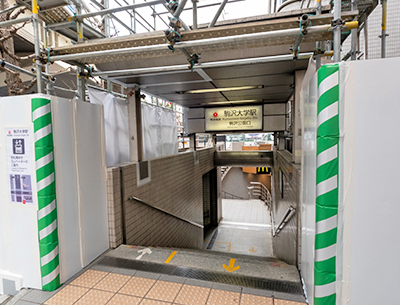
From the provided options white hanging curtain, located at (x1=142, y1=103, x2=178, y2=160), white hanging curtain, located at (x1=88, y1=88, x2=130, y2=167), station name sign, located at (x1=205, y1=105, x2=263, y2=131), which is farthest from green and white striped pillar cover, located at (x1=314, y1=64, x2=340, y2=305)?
station name sign, located at (x1=205, y1=105, x2=263, y2=131)

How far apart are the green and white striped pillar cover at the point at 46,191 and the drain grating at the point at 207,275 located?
64 centimetres

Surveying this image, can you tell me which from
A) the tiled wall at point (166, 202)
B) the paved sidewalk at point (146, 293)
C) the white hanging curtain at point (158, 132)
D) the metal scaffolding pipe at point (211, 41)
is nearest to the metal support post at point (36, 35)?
the metal scaffolding pipe at point (211, 41)

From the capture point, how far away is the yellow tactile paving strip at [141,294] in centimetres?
211

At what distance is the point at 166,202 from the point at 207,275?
249cm

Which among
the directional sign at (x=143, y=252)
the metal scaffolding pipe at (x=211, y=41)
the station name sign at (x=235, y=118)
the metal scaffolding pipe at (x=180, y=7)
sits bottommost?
the directional sign at (x=143, y=252)

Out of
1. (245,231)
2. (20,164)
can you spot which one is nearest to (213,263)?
(20,164)

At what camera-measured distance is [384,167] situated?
1475mm

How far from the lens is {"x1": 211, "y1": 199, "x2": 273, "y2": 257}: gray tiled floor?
7734mm

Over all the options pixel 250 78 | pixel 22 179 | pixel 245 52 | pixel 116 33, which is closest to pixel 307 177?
pixel 245 52

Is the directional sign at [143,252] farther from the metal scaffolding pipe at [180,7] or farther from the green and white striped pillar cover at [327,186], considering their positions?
the metal scaffolding pipe at [180,7]

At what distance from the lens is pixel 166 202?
4.85 meters

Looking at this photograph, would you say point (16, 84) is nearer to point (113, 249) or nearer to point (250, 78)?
point (113, 249)

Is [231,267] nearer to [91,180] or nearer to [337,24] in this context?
[91,180]

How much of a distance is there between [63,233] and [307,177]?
2.71 metres
